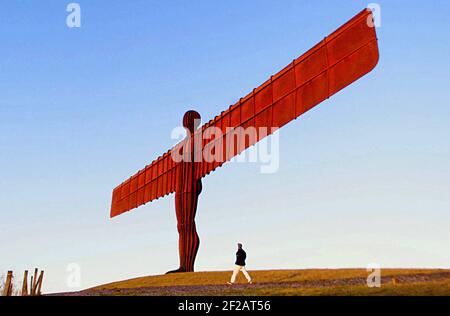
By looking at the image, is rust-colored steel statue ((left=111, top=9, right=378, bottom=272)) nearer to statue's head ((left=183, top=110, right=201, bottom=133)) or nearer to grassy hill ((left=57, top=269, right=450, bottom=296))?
statue's head ((left=183, top=110, right=201, bottom=133))

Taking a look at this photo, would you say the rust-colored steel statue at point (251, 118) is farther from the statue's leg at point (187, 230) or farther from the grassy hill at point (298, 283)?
the grassy hill at point (298, 283)

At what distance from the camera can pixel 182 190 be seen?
18.1m

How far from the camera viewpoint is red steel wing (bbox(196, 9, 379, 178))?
12859 millimetres

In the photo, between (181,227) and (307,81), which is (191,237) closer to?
(181,227)

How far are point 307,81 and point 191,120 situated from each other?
5.66m

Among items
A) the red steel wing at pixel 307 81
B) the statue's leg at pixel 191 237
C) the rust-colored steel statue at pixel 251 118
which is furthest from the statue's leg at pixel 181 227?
the red steel wing at pixel 307 81

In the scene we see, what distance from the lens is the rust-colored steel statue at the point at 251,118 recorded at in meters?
13.1

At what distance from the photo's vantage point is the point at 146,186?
20703 millimetres

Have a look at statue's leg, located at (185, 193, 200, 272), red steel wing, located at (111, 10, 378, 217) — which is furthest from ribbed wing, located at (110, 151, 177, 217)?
statue's leg, located at (185, 193, 200, 272)

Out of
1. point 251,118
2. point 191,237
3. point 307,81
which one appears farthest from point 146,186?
point 307,81
